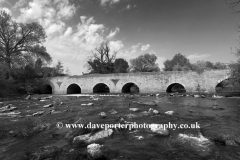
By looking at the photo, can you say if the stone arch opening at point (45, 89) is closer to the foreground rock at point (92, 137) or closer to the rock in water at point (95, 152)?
the foreground rock at point (92, 137)

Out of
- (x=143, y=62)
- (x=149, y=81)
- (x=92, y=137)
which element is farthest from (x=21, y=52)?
(x=143, y=62)

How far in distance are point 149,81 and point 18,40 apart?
24.6 metres

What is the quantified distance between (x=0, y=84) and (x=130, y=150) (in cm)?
1952

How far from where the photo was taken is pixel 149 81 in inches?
744

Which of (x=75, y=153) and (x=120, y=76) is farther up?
(x=120, y=76)

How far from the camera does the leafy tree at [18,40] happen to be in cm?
2192

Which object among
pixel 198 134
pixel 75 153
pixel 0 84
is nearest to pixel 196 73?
pixel 198 134

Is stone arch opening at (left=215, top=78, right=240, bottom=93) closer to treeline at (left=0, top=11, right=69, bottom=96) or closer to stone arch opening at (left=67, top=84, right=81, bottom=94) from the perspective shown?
stone arch opening at (left=67, top=84, right=81, bottom=94)

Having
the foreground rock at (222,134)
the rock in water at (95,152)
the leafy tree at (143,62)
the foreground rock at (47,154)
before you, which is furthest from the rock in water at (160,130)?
the leafy tree at (143,62)

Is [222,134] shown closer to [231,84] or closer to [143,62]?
[231,84]

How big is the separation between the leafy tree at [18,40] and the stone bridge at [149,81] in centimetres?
628

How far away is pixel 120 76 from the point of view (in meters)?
20.4

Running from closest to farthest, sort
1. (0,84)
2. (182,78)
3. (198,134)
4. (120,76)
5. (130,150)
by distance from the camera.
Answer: (130,150)
(198,134)
(0,84)
(182,78)
(120,76)

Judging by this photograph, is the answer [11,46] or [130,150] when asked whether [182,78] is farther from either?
[11,46]
